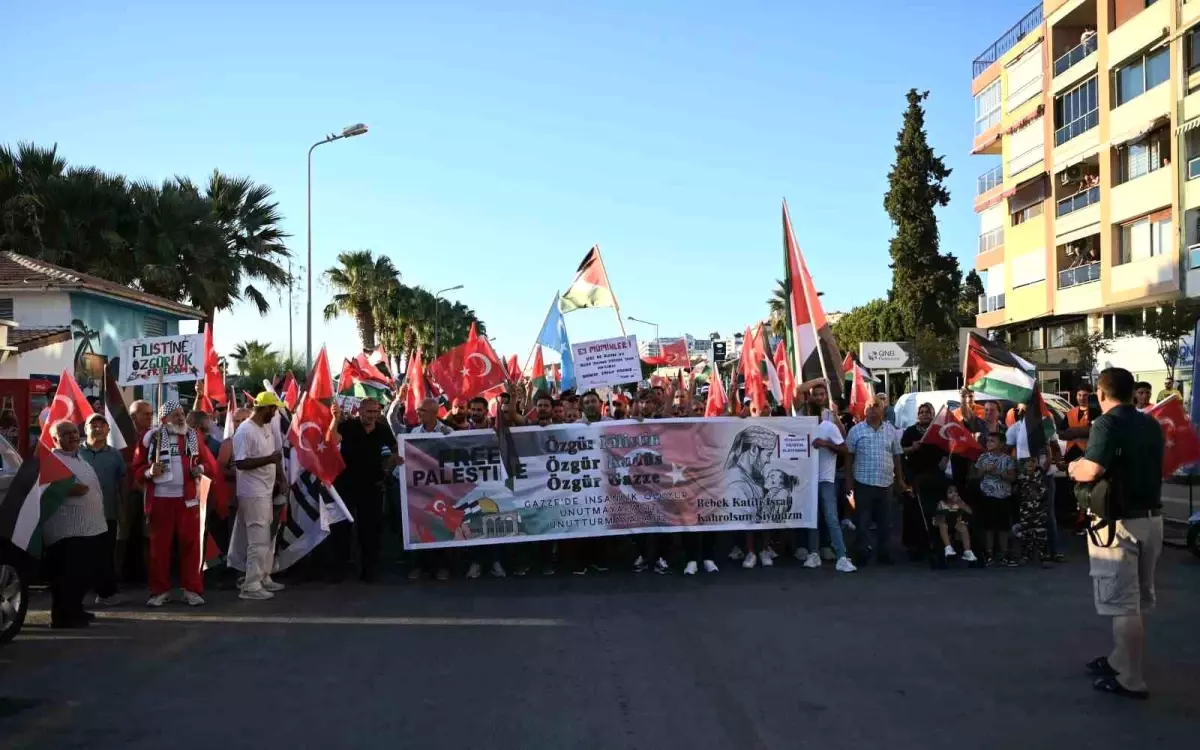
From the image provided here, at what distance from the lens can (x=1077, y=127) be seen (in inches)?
1453

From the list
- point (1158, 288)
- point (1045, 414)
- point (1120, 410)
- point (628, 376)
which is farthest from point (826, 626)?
point (1158, 288)

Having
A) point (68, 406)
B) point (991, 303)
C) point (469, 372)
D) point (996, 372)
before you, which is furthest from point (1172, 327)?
point (68, 406)

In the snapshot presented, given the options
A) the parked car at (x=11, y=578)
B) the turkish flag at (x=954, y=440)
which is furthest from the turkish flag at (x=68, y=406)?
the turkish flag at (x=954, y=440)

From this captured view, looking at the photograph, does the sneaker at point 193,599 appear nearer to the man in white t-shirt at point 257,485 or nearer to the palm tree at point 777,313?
the man in white t-shirt at point 257,485

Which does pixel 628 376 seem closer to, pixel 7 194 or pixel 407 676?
pixel 407 676

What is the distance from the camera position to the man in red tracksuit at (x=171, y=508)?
31.1 ft

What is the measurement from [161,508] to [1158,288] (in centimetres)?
3120

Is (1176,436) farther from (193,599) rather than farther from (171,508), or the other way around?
(171,508)

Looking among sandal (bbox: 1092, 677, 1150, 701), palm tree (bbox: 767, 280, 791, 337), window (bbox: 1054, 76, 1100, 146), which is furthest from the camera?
palm tree (bbox: 767, 280, 791, 337)

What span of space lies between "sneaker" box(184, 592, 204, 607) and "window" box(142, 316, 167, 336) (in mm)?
19866

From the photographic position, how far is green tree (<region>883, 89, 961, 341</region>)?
49.2 m

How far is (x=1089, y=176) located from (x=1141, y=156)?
3.69 m

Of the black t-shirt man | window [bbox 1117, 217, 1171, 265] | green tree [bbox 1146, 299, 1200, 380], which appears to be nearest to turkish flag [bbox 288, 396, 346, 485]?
the black t-shirt man

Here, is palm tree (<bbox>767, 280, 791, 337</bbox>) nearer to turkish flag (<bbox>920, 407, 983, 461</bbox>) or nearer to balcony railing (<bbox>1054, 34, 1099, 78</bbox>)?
balcony railing (<bbox>1054, 34, 1099, 78</bbox>)
